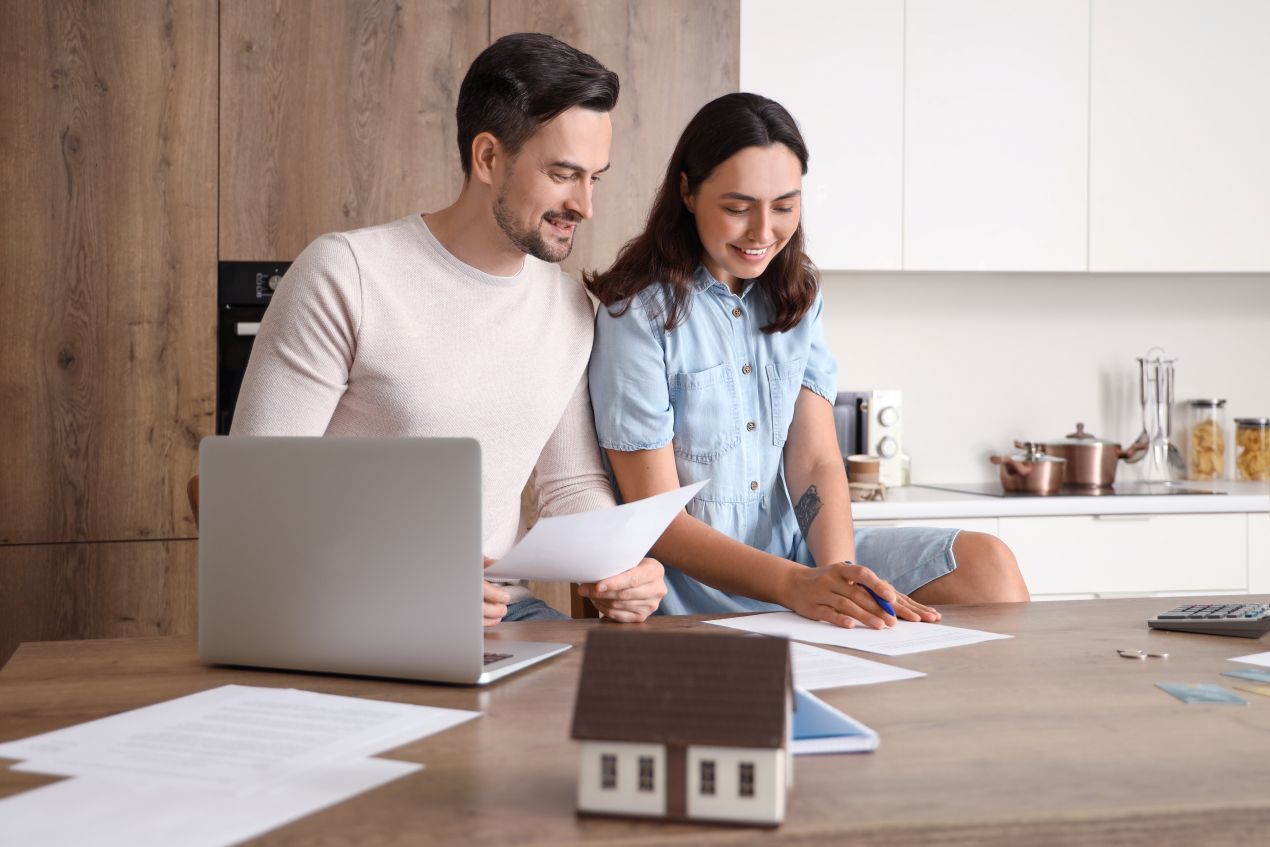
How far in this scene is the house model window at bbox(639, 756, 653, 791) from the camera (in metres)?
0.77

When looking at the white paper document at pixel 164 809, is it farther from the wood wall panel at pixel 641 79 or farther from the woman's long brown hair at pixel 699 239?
the wood wall panel at pixel 641 79

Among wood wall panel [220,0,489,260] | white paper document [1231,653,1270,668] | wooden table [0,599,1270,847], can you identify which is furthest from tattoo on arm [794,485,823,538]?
wood wall panel [220,0,489,260]

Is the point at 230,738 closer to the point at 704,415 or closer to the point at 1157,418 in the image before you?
the point at 704,415

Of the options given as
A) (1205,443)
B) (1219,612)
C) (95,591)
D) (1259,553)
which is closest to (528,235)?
(1219,612)

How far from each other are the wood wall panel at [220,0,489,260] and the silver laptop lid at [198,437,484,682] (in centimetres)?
183

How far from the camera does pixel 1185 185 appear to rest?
11.6 feet

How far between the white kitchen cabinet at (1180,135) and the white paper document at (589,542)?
255cm

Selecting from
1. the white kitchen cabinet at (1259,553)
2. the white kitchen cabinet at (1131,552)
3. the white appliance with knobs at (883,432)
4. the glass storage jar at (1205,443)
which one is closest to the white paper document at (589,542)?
the white kitchen cabinet at (1131,552)

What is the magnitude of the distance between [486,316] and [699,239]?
1.40 feet

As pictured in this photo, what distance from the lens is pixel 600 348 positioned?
6.54ft

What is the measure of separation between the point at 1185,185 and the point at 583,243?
1.76 meters

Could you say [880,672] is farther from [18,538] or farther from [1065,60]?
[1065,60]

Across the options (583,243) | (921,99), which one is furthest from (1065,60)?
(583,243)

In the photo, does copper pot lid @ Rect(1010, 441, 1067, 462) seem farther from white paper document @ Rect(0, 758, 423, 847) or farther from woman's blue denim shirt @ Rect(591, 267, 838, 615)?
white paper document @ Rect(0, 758, 423, 847)
